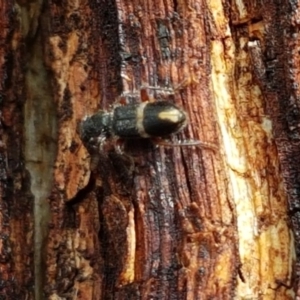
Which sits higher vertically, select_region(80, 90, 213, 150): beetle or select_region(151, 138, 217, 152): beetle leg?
select_region(80, 90, 213, 150): beetle

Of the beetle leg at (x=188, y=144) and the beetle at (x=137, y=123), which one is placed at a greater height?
the beetle at (x=137, y=123)

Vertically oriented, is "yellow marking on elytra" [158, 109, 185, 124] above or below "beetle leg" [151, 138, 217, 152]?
above

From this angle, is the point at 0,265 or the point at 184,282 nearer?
the point at 184,282

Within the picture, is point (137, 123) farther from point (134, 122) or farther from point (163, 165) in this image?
Answer: point (163, 165)

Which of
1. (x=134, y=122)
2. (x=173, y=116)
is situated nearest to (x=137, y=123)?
(x=134, y=122)

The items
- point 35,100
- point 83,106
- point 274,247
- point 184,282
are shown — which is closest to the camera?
point 184,282

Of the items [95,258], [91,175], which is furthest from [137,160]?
[95,258]

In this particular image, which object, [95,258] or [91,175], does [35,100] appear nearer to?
[91,175]

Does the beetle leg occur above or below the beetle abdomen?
below
